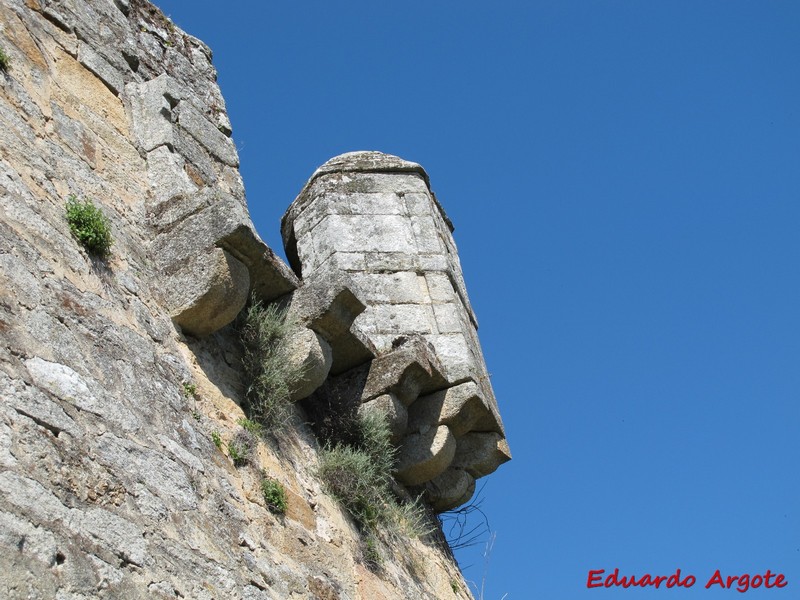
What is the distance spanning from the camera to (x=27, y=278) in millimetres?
3455

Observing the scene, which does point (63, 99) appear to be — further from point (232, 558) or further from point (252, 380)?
point (232, 558)

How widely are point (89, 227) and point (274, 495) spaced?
1.22 meters

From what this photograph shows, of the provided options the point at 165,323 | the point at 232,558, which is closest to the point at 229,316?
the point at 165,323

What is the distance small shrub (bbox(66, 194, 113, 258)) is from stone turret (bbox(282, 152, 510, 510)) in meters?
1.16

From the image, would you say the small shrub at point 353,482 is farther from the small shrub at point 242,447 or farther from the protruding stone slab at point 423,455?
Answer: the small shrub at point 242,447

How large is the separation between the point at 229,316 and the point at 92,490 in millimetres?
1379

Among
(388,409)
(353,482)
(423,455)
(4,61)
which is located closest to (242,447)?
(353,482)

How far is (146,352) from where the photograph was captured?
388cm

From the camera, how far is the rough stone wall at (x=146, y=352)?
3002mm

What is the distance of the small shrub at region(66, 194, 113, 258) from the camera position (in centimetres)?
394

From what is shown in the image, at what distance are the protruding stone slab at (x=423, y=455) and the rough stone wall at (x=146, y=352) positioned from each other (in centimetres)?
5

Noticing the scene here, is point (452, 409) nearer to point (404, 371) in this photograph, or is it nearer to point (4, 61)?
point (404, 371)

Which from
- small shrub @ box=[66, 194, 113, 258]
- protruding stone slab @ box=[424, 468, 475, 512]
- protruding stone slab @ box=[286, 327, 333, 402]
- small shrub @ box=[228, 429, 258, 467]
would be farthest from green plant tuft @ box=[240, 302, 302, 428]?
protruding stone slab @ box=[424, 468, 475, 512]

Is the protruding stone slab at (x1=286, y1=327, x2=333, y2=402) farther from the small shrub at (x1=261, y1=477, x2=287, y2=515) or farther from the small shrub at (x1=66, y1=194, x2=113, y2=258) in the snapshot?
the small shrub at (x1=66, y1=194, x2=113, y2=258)
